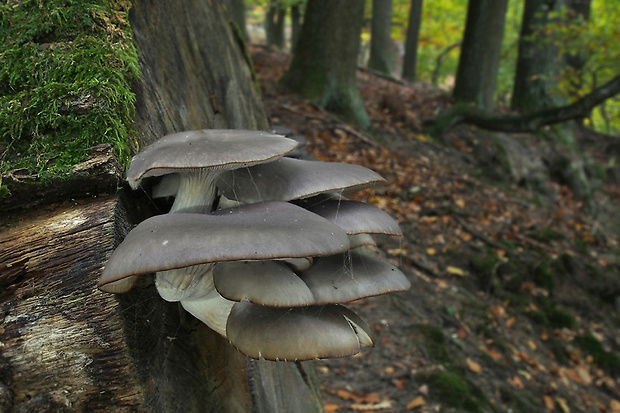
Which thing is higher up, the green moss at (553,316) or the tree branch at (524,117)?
the tree branch at (524,117)

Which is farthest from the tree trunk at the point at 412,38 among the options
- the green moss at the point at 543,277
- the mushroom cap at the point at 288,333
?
the mushroom cap at the point at 288,333

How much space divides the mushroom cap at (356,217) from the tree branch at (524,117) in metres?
7.71

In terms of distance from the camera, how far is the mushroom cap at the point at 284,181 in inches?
58.3

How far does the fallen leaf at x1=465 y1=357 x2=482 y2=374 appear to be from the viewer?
441 centimetres

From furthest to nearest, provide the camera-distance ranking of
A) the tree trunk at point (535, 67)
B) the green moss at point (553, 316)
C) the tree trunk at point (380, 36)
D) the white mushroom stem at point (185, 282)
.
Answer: the tree trunk at point (380, 36) → the tree trunk at point (535, 67) → the green moss at point (553, 316) → the white mushroom stem at point (185, 282)

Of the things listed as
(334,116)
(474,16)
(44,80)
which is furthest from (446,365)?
(474,16)

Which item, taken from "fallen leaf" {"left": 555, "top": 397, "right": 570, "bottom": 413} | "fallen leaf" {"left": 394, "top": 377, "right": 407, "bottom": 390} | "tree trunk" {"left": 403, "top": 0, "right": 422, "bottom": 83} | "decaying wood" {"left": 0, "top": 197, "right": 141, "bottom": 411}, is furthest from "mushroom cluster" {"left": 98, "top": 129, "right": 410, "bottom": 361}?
"tree trunk" {"left": 403, "top": 0, "right": 422, "bottom": 83}

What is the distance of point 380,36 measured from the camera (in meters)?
16.8

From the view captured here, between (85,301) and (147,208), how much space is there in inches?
15.9

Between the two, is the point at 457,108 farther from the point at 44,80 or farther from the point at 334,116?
the point at 44,80

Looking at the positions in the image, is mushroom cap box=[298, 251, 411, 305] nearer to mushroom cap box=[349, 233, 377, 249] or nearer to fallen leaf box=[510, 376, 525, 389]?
mushroom cap box=[349, 233, 377, 249]

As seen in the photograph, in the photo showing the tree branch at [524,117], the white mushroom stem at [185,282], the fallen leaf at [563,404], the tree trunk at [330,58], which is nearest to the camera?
the white mushroom stem at [185,282]

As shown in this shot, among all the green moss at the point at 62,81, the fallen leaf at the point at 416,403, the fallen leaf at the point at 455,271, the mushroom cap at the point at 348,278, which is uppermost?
the green moss at the point at 62,81

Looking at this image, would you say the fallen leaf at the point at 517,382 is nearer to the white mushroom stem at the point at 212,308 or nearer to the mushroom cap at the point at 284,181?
the mushroom cap at the point at 284,181
